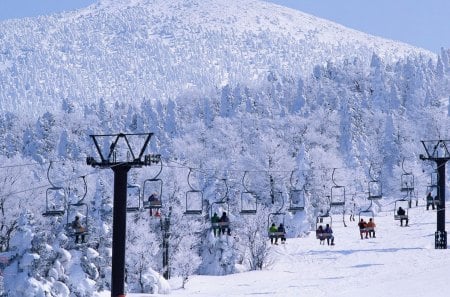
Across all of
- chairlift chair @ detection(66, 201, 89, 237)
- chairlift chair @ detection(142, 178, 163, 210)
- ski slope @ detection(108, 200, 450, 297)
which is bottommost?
ski slope @ detection(108, 200, 450, 297)

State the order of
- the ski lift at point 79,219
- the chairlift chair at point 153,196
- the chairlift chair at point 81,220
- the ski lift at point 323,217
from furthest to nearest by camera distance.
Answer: the ski lift at point 323,217 < the chairlift chair at point 153,196 < the chairlift chair at point 81,220 < the ski lift at point 79,219

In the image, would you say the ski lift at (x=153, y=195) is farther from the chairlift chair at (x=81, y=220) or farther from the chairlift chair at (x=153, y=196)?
the chairlift chair at (x=81, y=220)

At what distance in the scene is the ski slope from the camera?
38875 mm

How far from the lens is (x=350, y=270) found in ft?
157

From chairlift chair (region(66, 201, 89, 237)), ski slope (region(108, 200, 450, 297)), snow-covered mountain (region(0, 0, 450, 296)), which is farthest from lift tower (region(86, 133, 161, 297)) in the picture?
ski slope (region(108, 200, 450, 297))

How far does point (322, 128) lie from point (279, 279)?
3486 inches

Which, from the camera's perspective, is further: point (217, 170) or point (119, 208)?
point (217, 170)

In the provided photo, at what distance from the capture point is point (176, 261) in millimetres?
59562

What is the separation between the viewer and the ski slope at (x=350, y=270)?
3888 centimetres

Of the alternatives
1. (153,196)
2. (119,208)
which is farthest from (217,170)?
(119,208)

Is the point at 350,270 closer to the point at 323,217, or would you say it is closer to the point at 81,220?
the point at 81,220

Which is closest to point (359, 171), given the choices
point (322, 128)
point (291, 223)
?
point (322, 128)

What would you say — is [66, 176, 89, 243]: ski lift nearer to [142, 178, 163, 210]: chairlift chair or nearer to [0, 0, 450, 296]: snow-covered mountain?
[0, 0, 450, 296]: snow-covered mountain

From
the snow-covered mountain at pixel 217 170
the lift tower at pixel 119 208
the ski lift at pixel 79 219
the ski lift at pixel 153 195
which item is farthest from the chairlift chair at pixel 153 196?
the ski lift at pixel 79 219
